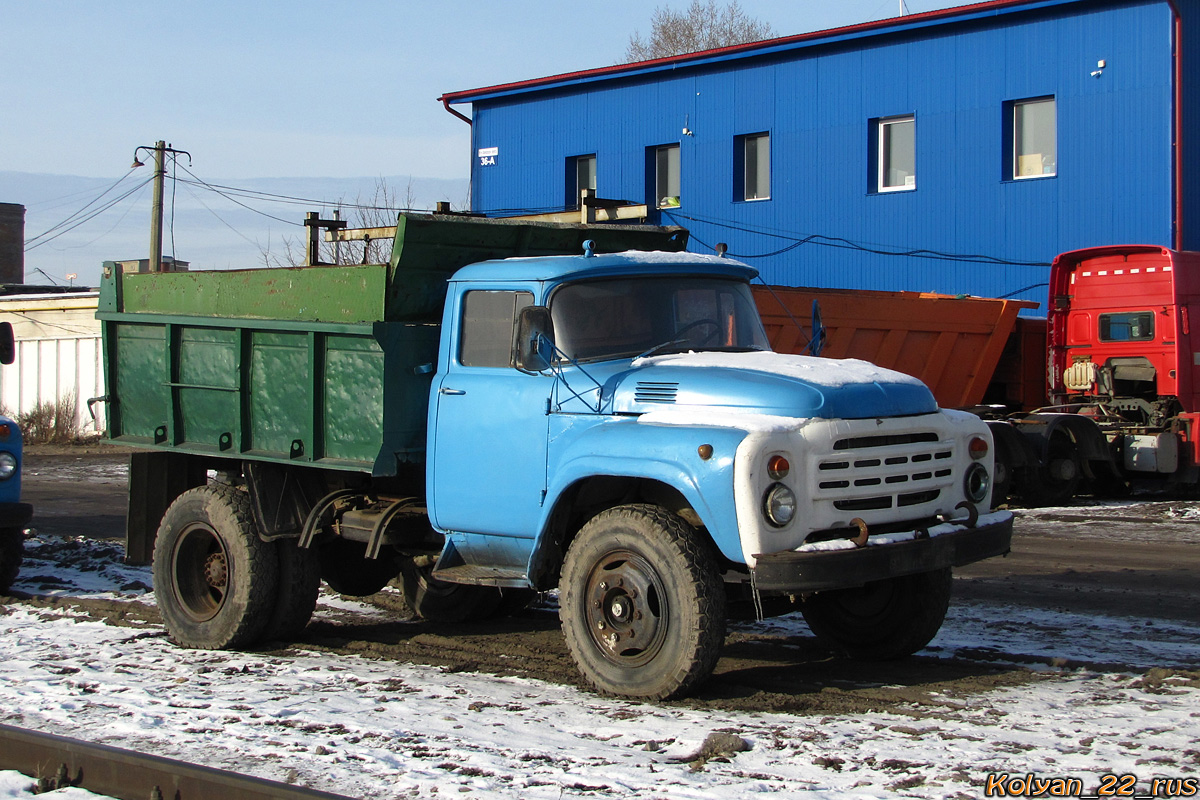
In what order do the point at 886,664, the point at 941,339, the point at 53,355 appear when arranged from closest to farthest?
the point at 886,664 < the point at 941,339 < the point at 53,355

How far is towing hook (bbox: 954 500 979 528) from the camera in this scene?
6.38m

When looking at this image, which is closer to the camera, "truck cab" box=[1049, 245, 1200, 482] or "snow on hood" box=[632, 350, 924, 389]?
"snow on hood" box=[632, 350, 924, 389]

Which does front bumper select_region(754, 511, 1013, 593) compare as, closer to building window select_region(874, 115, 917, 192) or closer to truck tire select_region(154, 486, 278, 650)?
truck tire select_region(154, 486, 278, 650)

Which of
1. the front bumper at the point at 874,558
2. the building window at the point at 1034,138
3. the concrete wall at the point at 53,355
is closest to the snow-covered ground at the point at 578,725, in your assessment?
the front bumper at the point at 874,558

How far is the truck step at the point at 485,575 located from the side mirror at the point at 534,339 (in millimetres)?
1104

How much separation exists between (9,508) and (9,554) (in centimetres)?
35

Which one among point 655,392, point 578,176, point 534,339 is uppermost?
point 578,176

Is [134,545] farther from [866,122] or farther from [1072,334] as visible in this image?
[866,122]

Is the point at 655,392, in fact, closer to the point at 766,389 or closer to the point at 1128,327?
the point at 766,389

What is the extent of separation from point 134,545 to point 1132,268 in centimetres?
1321

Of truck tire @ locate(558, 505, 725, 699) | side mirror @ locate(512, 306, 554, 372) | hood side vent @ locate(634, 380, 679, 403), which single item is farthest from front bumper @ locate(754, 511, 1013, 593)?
side mirror @ locate(512, 306, 554, 372)

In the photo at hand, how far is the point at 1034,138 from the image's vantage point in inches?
932

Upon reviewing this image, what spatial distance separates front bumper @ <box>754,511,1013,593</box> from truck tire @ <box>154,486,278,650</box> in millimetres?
3468

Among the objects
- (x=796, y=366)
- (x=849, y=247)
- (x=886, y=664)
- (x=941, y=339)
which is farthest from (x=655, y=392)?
(x=849, y=247)
